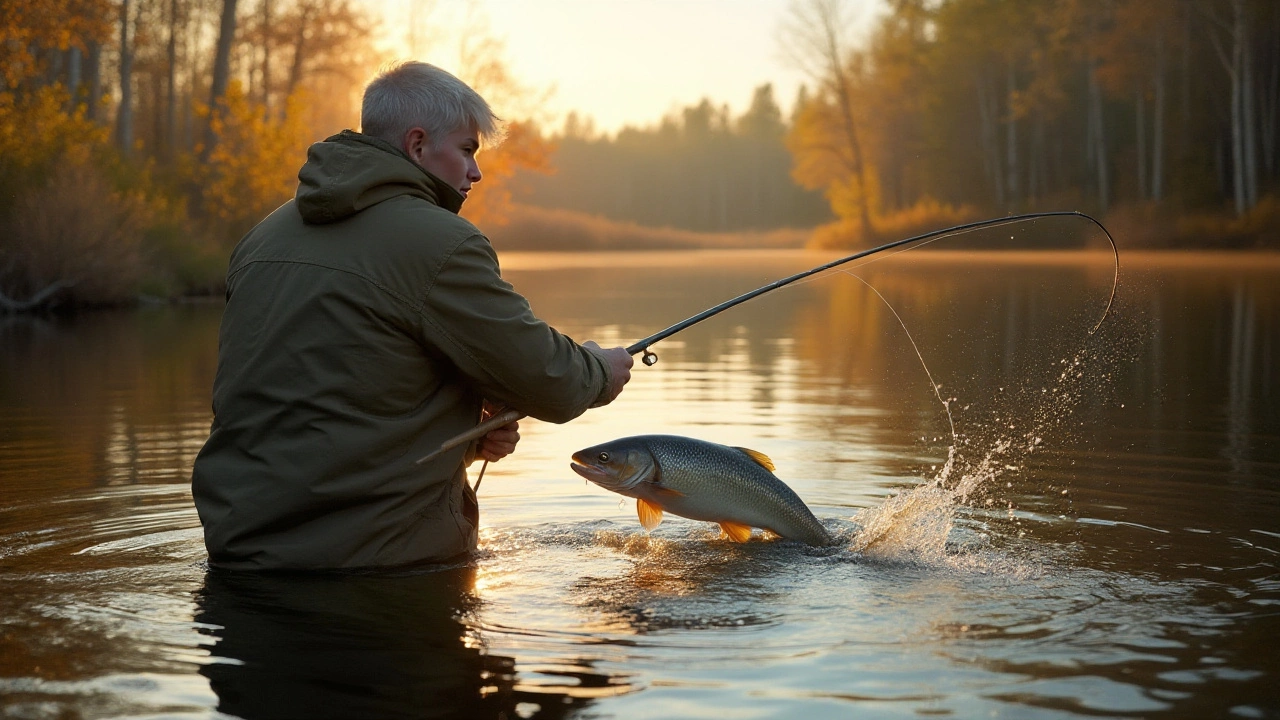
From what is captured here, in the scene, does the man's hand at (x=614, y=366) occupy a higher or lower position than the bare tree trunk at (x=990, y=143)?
lower

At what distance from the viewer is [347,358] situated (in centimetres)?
431

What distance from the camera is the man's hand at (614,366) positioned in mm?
4875

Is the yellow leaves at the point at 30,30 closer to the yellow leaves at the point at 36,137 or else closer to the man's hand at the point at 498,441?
the yellow leaves at the point at 36,137

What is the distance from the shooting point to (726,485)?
520 cm

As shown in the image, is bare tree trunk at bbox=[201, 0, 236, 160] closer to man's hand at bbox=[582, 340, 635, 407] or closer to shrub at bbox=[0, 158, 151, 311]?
shrub at bbox=[0, 158, 151, 311]

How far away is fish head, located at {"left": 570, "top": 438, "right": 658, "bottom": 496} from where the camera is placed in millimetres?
5043

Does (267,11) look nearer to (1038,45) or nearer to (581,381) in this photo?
(1038,45)

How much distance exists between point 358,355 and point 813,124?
57.1 metres

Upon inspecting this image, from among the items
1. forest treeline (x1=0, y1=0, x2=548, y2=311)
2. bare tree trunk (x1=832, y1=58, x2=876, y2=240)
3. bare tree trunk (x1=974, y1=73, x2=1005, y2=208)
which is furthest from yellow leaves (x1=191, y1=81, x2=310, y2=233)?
bare tree trunk (x1=974, y1=73, x2=1005, y2=208)

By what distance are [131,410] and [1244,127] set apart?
3721 centimetres

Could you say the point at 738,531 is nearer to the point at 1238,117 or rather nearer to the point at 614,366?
the point at 614,366

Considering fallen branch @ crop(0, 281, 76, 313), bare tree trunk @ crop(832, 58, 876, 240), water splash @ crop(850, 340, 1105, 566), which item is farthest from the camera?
bare tree trunk @ crop(832, 58, 876, 240)

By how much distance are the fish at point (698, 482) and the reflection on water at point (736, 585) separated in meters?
0.15

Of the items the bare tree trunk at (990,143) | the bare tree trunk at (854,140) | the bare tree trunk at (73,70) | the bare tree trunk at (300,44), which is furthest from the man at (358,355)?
the bare tree trunk at (990,143)
